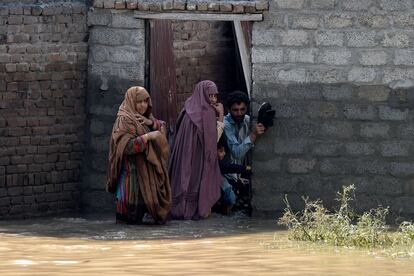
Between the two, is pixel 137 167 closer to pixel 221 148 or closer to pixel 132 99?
pixel 132 99

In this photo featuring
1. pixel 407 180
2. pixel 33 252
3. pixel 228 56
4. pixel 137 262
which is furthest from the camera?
pixel 228 56

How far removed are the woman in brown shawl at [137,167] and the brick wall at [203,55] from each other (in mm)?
2102

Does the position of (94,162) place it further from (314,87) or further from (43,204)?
(314,87)

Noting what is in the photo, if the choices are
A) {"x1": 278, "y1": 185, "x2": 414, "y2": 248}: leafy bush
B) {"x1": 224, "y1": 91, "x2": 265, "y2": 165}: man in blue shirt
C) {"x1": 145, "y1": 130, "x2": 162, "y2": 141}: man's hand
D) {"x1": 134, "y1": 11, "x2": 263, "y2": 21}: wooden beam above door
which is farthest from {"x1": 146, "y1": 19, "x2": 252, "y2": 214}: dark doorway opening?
{"x1": 278, "y1": 185, "x2": 414, "y2": 248}: leafy bush

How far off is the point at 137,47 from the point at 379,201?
103 inches

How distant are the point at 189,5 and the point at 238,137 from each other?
1.33m

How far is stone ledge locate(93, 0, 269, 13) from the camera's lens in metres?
11.8

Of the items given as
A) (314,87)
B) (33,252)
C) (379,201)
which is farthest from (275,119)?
(33,252)

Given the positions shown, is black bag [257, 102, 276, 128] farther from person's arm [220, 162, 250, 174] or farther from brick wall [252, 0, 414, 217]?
person's arm [220, 162, 250, 174]

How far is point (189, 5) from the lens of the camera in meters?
11.9

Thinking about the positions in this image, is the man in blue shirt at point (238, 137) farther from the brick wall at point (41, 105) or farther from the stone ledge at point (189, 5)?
the brick wall at point (41, 105)

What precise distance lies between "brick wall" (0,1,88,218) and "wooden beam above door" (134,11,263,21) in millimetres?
630

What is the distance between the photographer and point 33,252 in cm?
943

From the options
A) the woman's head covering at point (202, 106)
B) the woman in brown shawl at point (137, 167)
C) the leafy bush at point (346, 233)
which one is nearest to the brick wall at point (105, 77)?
the woman's head covering at point (202, 106)
